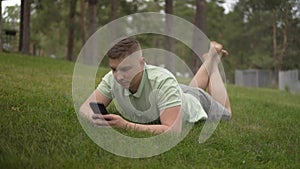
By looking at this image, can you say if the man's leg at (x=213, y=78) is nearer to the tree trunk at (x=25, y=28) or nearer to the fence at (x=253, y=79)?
the tree trunk at (x=25, y=28)

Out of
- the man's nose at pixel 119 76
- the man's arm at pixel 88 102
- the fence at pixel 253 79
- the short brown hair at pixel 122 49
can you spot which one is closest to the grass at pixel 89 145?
the man's arm at pixel 88 102

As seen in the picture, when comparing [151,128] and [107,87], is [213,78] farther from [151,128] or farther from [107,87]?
[151,128]

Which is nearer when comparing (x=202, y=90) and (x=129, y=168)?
(x=129, y=168)

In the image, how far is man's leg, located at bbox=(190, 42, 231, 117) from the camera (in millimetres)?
4238

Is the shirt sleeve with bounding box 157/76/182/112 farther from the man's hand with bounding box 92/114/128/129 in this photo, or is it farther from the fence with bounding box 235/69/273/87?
the fence with bounding box 235/69/273/87

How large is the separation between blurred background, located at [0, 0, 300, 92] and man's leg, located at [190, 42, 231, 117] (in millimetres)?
13739

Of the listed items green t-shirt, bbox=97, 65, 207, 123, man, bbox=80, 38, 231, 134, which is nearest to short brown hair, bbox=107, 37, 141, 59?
man, bbox=80, 38, 231, 134

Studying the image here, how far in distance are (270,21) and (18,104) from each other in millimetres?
34052

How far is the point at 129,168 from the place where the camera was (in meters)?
2.28

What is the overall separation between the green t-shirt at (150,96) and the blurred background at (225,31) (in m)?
14.9

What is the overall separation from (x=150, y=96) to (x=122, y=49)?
47 centimetres

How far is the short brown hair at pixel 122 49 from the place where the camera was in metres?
2.81

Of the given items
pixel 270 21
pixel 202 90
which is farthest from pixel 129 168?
pixel 270 21

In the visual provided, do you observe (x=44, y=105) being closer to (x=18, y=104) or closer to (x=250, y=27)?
(x=18, y=104)
